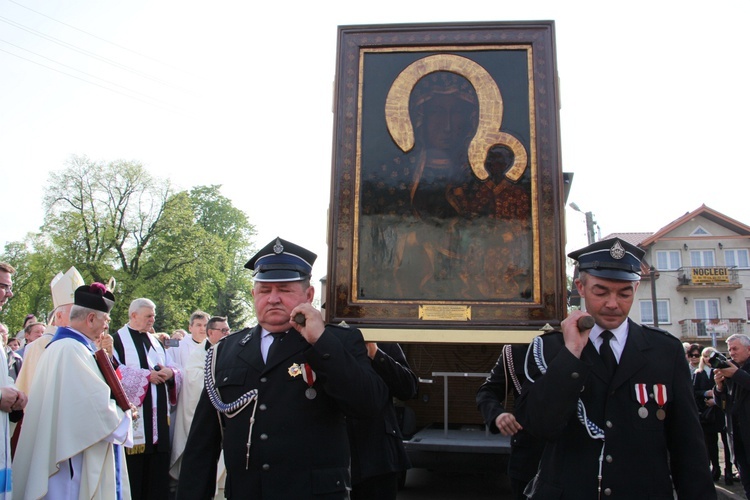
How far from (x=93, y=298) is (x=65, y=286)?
1424 mm

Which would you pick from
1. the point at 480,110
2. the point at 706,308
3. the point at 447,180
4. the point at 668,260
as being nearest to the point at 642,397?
the point at 447,180

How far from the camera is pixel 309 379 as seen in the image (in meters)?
2.88

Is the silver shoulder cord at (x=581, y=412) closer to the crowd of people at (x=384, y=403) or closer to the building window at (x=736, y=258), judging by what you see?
the crowd of people at (x=384, y=403)

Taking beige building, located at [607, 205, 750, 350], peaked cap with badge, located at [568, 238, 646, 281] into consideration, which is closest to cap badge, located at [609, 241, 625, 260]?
peaked cap with badge, located at [568, 238, 646, 281]

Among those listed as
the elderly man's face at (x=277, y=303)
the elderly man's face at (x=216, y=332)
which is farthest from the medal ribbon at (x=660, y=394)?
the elderly man's face at (x=216, y=332)

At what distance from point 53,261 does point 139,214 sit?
4695 millimetres

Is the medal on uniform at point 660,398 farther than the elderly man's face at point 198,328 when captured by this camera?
No

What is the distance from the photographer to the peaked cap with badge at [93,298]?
16.1ft

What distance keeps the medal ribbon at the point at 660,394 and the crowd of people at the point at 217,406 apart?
1136mm

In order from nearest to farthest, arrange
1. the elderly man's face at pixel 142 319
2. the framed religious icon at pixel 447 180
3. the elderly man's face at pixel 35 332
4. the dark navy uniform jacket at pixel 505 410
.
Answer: the dark navy uniform jacket at pixel 505 410 → the framed religious icon at pixel 447 180 → the elderly man's face at pixel 142 319 → the elderly man's face at pixel 35 332

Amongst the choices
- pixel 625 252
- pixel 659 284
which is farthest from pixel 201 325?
pixel 659 284

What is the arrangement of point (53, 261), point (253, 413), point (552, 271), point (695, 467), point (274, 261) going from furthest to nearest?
1. point (53, 261)
2. point (552, 271)
3. point (274, 261)
4. point (253, 413)
5. point (695, 467)

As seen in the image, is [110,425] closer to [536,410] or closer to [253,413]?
[253,413]

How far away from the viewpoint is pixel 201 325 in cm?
894
